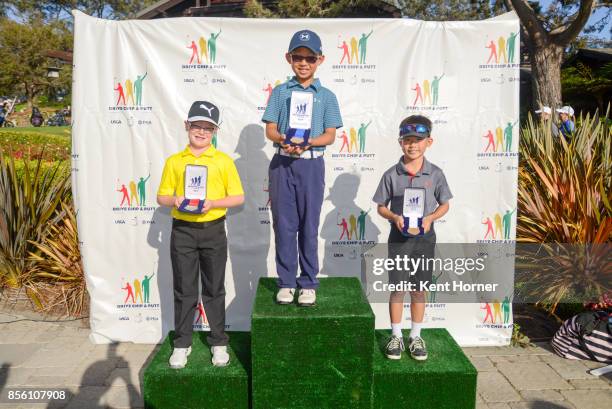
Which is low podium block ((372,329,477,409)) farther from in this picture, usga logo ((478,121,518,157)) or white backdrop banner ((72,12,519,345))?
usga logo ((478,121,518,157))

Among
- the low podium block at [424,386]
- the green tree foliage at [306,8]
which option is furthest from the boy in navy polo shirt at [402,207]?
the green tree foliage at [306,8]

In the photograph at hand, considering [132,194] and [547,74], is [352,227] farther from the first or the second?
[547,74]

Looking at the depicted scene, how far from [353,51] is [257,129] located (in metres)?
1.07

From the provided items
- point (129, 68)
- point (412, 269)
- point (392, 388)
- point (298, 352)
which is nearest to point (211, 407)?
point (298, 352)

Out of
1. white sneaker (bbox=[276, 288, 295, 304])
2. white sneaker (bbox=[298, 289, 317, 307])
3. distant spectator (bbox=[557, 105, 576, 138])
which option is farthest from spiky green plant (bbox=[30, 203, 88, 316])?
distant spectator (bbox=[557, 105, 576, 138])

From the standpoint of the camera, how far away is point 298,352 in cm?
298

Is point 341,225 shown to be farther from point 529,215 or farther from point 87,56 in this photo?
point 87,56

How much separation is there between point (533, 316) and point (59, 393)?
4197 millimetres

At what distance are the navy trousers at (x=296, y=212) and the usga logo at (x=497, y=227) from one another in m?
1.88

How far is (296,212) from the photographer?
3318 mm

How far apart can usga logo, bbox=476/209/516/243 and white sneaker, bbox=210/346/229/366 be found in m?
2.48

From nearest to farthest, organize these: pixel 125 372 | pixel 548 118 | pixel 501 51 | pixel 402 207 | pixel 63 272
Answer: pixel 402 207 → pixel 125 372 → pixel 501 51 → pixel 63 272 → pixel 548 118

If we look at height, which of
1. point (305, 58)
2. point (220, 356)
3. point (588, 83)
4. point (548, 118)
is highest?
point (588, 83)

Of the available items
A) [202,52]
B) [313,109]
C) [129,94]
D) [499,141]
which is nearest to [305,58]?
[313,109]
